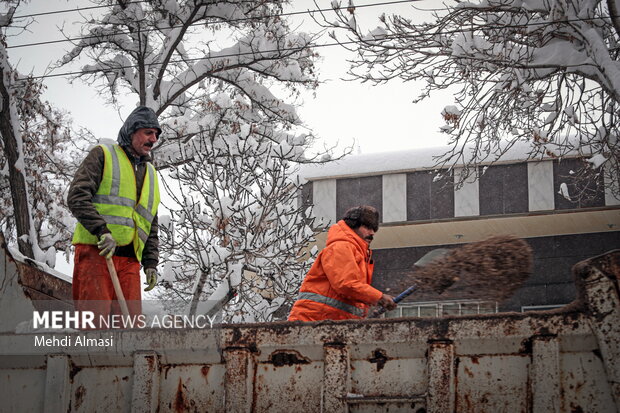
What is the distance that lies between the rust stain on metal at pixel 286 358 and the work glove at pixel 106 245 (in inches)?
54.0

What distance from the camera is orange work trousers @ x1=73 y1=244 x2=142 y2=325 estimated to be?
4.86 metres

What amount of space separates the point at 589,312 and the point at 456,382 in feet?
2.11

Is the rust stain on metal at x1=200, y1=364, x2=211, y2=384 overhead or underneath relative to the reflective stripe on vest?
underneath

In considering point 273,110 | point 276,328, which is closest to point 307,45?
point 273,110

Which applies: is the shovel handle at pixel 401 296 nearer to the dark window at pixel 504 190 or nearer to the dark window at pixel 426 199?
the dark window at pixel 504 190

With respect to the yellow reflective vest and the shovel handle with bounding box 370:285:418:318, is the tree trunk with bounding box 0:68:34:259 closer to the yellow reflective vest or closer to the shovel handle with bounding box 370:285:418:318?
the yellow reflective vest

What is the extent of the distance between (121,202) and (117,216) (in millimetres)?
96

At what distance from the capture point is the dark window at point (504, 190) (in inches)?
698

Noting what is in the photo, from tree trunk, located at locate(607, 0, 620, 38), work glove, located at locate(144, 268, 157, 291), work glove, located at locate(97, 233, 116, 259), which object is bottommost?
work glove, located at locate(144, 268, 157, 291)

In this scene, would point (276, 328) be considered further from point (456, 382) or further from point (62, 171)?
point (62, 171)

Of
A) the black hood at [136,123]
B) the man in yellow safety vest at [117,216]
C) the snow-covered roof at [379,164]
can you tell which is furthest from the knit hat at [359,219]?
the snow-covered roof at [379,164]

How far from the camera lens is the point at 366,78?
936 cm

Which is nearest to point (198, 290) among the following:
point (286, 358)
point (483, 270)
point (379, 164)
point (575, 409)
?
point (483, 270)

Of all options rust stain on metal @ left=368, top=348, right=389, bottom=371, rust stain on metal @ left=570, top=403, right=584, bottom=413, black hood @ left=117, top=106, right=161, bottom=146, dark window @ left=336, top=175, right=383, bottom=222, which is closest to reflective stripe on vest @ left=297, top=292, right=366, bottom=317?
rust stain on metal @ left=368, top=348, right=389, bottom=371
